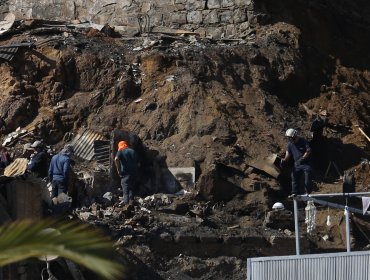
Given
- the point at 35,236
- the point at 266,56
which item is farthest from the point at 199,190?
the point at 35,236

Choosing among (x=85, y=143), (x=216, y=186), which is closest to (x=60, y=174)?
(x=216, y=186)

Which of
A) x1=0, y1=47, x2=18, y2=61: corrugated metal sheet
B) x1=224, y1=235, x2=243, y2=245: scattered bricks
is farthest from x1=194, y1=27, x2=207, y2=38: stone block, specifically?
x1=224, y1=235, x2=243, y2=245: scattered bricks

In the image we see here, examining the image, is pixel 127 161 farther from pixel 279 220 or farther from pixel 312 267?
pixel 312 267

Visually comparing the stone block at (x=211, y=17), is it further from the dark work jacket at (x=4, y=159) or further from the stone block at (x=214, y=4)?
the dark work jacket at (x=4, y=159)

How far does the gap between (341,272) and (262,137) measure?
9029mm

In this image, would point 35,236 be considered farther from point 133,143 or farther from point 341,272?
point 133,143

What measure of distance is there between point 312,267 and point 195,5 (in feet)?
42.0

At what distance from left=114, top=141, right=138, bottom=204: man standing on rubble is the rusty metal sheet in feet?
5.09

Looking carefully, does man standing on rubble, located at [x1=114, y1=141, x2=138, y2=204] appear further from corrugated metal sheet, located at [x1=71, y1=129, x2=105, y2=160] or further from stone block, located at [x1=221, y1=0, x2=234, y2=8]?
stone block, located at [x1=221, y1=0, x2=234, y2=8]

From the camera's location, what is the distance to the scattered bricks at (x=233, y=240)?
17.1 metres

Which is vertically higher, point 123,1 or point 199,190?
point 123,1

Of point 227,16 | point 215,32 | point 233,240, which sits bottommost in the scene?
point 233,240

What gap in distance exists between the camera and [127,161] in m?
18.1

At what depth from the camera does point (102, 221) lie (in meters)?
16.8
